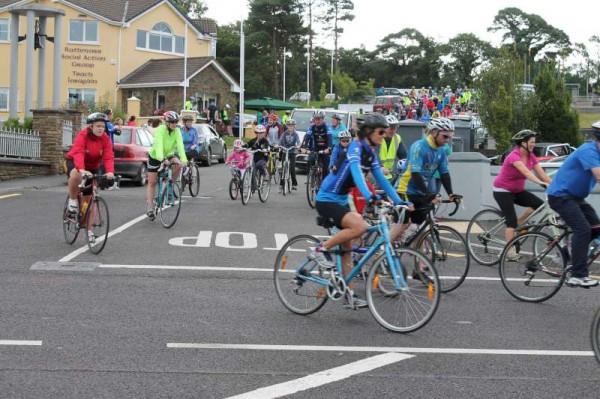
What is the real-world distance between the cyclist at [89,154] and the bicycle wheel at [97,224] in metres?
0.28

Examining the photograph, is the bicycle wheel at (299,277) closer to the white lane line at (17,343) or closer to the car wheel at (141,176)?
the white lane line at (17,343)

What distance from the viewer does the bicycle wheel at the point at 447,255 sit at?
959cm

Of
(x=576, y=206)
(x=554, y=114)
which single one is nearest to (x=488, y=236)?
(x=576, y=206)

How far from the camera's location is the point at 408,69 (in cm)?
11175

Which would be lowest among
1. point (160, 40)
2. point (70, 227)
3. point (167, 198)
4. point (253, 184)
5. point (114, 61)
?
point (70, 227)

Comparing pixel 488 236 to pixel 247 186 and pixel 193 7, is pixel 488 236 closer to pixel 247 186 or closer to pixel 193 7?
pixel 247 186

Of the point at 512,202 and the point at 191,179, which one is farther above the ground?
the point at 191,179

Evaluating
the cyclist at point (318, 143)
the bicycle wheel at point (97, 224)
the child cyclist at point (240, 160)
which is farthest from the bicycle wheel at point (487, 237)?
the child cyclist at point (240, 160)

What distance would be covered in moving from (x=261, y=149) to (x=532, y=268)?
11433 mm

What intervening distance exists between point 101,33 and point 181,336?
47088mm

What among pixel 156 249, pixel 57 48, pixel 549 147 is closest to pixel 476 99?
pixel 549 147

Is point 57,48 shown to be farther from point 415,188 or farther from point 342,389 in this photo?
point 342,389

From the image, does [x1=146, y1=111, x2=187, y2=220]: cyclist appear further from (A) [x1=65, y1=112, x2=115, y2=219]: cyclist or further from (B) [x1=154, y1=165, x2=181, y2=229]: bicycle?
(A) [x1=65, y1=112, x2=115, y2=219]: cyclist

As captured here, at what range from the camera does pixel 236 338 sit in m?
7.37
